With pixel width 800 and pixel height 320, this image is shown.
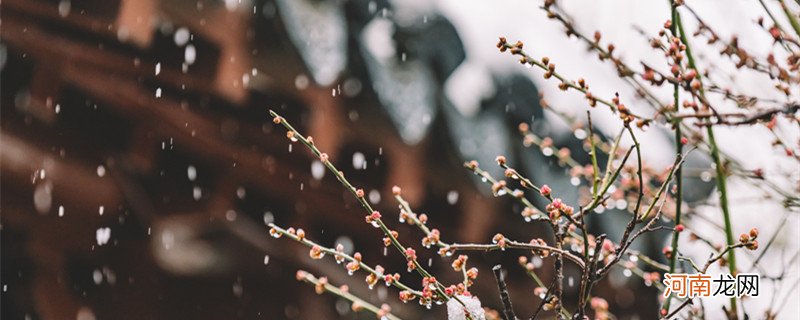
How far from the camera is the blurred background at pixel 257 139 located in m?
2.57

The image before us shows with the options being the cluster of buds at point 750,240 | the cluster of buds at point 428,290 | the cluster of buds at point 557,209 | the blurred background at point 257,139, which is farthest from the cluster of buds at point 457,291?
the blurred background at point 257,139

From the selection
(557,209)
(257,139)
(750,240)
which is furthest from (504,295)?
(257,139)

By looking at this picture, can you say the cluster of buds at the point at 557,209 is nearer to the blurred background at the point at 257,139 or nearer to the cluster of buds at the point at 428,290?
the cluster of buds at the point at 428,290

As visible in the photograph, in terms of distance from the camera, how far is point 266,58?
270 centimetres

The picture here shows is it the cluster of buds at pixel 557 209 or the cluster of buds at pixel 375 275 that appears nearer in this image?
the cluster of buds at pixel 557 209


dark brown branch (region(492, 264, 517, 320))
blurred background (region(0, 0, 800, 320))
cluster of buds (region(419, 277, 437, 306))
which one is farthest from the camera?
blurred background (region(0, 0, 800, 320))

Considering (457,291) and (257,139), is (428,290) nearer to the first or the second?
(457,291)

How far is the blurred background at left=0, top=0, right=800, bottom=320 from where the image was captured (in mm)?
2572

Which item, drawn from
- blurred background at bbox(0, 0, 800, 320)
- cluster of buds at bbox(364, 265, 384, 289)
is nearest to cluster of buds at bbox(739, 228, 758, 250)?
cluster of buds at bbox(364, 265, 384, 289)

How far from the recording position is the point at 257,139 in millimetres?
2898

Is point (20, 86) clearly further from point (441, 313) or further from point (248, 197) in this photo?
point (441, 313)

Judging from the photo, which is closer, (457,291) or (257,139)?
(457,291)

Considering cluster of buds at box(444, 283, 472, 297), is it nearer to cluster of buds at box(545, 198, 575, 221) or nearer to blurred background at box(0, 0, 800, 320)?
cluster of buds at box(545, 198, 575, 221)

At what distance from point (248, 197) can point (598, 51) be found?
8.60ft
